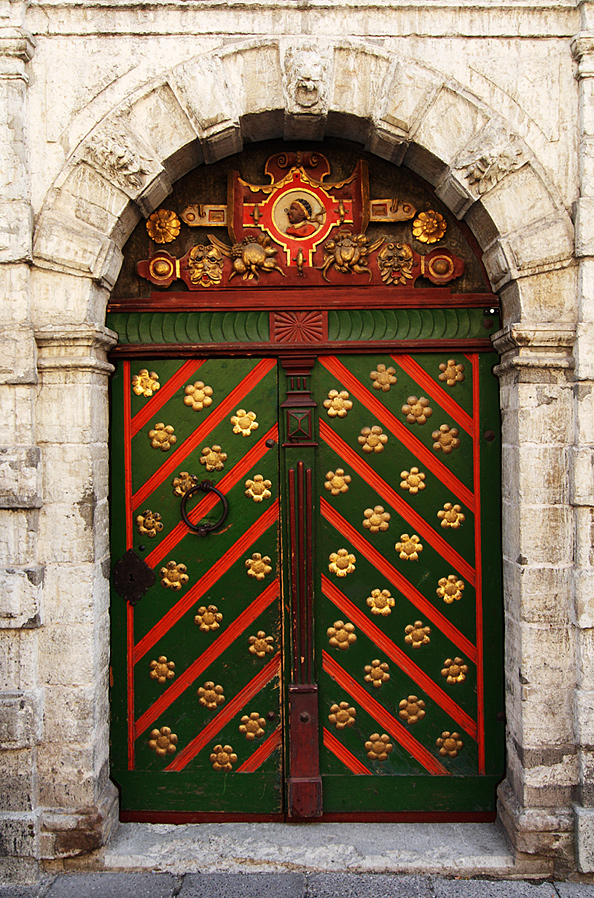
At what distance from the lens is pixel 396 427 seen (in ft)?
10.1

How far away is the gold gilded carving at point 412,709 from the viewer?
3.02m

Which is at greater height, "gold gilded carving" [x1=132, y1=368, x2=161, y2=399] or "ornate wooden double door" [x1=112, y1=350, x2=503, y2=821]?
"gold gilded carving" [x1=132, y1=368, x2=161, y2=399]

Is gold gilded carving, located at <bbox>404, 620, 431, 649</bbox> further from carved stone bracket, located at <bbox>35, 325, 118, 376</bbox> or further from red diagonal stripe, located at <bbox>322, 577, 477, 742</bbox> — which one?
carved stone bracket, located at <bbox>35, 325, 118, 376</bbox>

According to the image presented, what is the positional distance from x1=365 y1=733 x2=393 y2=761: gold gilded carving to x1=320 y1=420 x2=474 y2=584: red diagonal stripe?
91 cm

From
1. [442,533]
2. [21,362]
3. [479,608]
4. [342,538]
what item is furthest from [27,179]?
[479,608]

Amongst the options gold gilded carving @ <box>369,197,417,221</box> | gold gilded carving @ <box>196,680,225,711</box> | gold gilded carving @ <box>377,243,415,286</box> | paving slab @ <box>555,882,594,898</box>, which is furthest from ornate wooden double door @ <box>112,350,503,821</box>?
gold gilded carving @ <box>369,197,417,221</box>

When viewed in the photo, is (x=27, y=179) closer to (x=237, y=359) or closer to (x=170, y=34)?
(x=170, y=34)

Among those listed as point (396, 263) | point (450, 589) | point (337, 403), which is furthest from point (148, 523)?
point (396, 263)

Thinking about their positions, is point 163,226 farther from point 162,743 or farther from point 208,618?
point 162,743

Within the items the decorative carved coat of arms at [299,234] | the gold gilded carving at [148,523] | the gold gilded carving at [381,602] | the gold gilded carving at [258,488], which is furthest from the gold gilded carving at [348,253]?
the gold gilded carving at [381,602]

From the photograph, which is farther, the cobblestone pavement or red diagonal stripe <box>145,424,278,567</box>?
red diagonal stripe <box>145,424,278,567</box>

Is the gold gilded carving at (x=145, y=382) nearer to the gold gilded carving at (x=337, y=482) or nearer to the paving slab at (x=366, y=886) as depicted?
the gold gilded carving at (x=337, y=482)

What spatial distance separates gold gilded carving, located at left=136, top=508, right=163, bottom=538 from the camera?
3055mm

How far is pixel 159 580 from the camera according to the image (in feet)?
9.99
